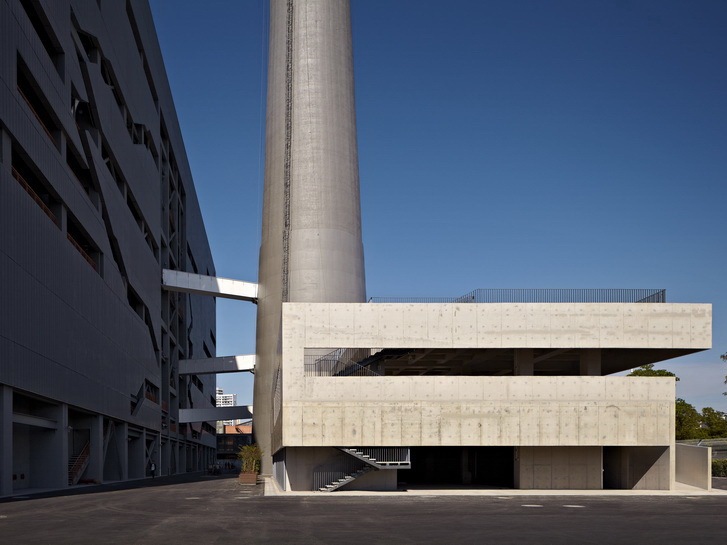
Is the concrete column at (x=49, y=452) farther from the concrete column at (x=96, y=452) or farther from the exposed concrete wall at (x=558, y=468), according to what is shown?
the exposed concrete wall at (x=558, y=468)

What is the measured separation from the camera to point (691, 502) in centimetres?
3130

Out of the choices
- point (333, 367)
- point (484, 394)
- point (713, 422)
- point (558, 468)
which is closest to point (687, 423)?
point (713, 422)

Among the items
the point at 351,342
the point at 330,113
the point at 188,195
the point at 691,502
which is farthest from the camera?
the point at 188,195

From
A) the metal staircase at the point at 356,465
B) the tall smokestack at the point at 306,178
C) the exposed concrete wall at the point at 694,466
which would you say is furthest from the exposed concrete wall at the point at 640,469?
the tall smokestack at the point at 306,178

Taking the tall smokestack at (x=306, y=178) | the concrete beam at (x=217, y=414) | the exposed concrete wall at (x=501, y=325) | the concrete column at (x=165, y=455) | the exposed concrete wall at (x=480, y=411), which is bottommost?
the concrete column at (x=165, y=455)

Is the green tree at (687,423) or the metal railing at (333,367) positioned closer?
the metal railing at (333,367)

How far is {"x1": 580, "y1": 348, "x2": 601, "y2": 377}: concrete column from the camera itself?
38438mm

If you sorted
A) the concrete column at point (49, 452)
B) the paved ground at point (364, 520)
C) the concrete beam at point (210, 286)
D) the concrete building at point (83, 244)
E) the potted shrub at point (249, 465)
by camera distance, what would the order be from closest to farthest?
the paved ground at point (364, 520)
the concrete building at point (83, 244)
the concrete column at point (49, 452)
the potted shrub at point (249, 465)
the concrete beam at point (210, 286)

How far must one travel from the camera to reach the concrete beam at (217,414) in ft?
260

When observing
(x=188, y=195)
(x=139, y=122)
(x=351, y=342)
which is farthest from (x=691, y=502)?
(x=188, y=195)

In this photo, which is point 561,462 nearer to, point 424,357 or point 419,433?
point 419,433

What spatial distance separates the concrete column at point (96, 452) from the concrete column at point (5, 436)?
15642 millimetres

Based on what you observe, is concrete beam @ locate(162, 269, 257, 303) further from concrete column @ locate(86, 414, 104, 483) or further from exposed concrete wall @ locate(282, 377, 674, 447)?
exposed concrete wall @ locate(282, 377, 674, 447)

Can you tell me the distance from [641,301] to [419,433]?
1177cm
